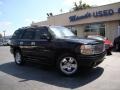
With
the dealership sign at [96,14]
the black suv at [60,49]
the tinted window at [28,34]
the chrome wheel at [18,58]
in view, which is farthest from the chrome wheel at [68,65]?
the dealership sign at [96,14]

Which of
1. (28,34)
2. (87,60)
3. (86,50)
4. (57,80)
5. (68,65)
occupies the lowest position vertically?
(57,80)

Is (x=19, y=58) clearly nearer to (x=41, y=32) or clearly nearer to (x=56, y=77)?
(x=41, y=32)

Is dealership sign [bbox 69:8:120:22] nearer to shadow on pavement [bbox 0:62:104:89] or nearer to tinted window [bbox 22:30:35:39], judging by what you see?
tinted window [bbox 22:30:35:39]

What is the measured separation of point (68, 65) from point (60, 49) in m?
0.69

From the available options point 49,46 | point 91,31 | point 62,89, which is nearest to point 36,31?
point 49,46

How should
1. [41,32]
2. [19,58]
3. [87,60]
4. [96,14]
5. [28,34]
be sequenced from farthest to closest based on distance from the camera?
[96,14] → [19,58] → [28,34] → [41,32] → [87,60]

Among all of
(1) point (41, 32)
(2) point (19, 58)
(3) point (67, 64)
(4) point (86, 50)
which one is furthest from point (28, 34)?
(4) point (86, 50)

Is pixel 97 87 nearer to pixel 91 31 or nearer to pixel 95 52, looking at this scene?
pixel 95 52

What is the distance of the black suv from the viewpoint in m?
7.43

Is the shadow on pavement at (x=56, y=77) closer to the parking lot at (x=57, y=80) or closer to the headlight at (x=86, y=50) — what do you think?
the parking lot at (x=57, y=80)

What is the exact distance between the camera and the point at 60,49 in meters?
7.97

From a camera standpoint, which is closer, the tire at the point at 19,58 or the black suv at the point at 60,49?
the black suv at the point at 60,49

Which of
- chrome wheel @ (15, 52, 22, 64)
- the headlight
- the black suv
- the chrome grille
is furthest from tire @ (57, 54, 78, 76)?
chrome wheel @ (15, 52, 22, 64)

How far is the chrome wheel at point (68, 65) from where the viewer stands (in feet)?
25.2
